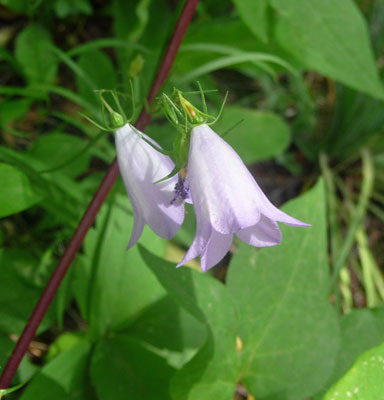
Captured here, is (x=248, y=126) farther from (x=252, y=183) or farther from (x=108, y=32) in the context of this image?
(x=252, y=183)

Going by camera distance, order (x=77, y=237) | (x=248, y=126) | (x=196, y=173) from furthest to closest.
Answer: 1. (x=248, y=126)
2. (x=77, y=237)
3. (x=196, y=173)

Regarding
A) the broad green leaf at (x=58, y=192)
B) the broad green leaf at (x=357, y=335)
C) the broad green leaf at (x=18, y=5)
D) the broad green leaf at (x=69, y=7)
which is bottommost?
the broad green leaf at (x=357, y=335)

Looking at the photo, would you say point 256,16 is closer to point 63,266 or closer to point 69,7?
point 69,7

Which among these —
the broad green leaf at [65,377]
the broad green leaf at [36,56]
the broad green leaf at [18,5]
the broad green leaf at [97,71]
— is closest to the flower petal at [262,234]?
the broad green leaf at [65,377]

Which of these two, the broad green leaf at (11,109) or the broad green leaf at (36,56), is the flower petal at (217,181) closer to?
the broad green leaf at (11,109)

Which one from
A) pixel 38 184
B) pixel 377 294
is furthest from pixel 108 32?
pixel 377 294

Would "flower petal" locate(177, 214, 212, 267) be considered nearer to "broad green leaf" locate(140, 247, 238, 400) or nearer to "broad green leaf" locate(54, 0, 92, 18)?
"broad green leaf" locate(140, 247, 238, 400)
